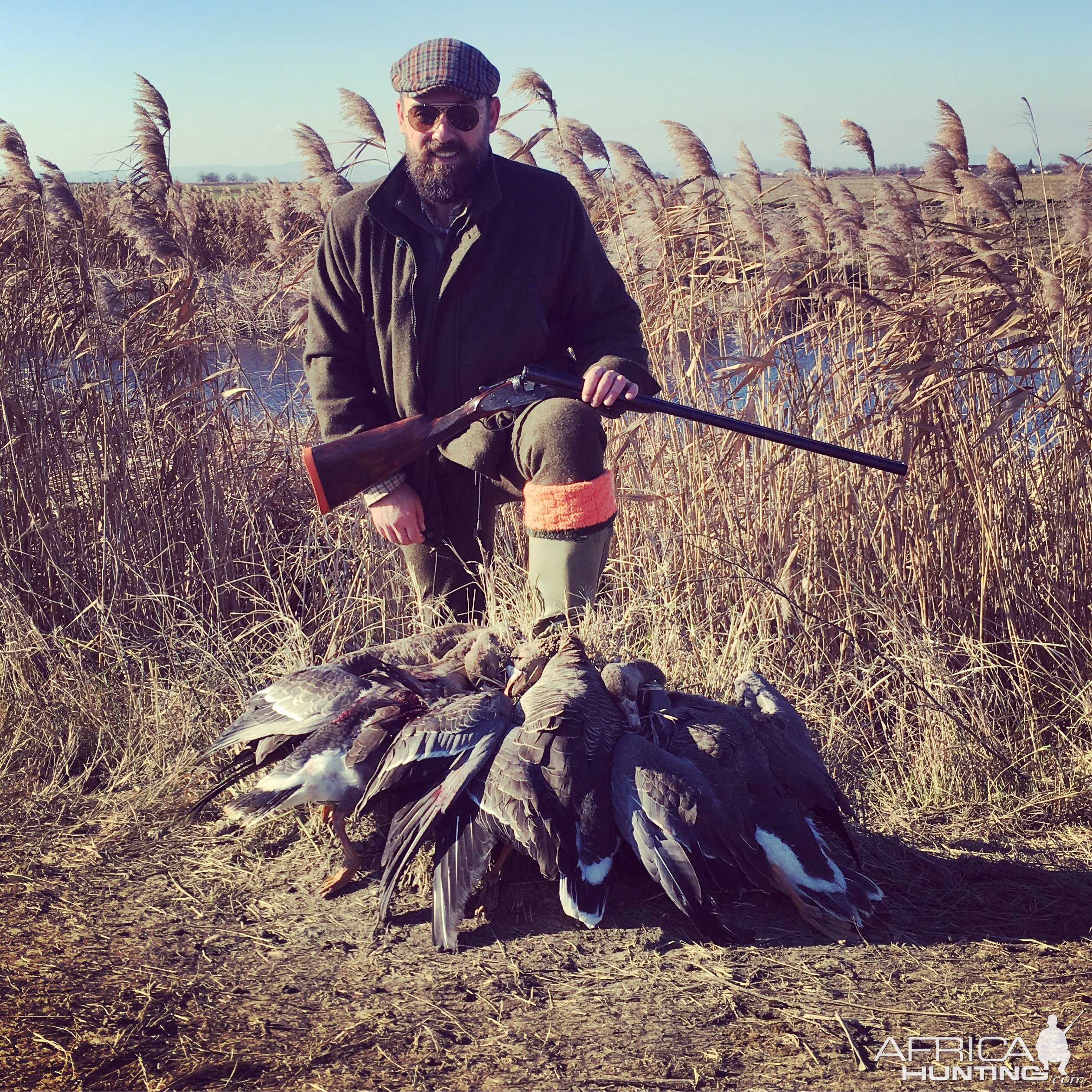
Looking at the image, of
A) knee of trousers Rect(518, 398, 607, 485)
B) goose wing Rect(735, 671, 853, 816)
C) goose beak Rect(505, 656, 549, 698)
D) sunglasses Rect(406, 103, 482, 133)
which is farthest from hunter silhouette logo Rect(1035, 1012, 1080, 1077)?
sunglasses Rect(406, 103, 482, 133)

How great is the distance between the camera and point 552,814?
2.81 m

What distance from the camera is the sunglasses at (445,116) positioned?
4059mm

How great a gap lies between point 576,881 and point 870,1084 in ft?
2.74

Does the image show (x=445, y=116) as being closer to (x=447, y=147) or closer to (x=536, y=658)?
(x=447, y=147)

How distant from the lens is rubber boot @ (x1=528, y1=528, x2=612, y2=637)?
4016 mm

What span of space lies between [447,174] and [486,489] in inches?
48.4

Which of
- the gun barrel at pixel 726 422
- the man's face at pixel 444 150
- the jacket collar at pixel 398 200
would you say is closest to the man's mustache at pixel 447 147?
the man's face at pixel 444 150

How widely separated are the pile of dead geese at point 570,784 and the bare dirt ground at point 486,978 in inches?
4.5

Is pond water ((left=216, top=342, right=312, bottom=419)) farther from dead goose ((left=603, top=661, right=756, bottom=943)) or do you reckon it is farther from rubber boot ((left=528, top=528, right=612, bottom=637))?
dead goose ((left=603, top=661, right=756, bottom=943))

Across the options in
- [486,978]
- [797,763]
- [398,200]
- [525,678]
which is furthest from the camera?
[398,200]

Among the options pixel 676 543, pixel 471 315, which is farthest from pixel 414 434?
pixel 676 543

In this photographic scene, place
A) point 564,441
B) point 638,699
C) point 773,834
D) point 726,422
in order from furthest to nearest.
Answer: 1. point 564,441
2. point 726,422
3. point 638,699
4. point 773,834

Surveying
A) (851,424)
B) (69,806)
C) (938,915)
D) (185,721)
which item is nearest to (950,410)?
(851,424)

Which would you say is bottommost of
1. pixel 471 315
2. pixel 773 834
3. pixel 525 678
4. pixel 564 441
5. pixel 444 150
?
pixel 773 834
